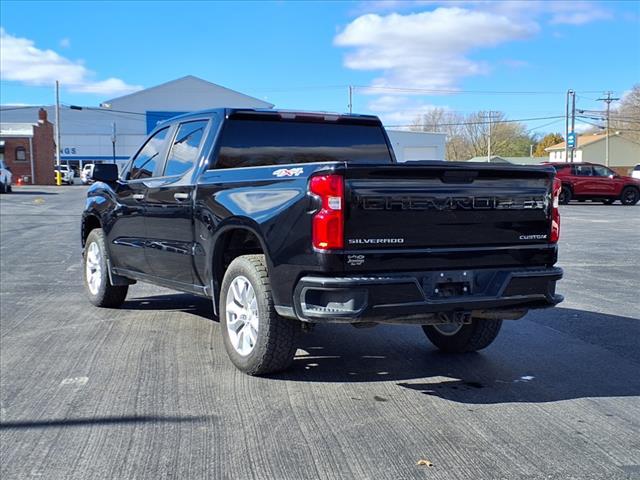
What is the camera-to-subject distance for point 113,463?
3.60 metres

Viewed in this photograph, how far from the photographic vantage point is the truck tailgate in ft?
13.9

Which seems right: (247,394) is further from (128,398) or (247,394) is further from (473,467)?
(473,467)

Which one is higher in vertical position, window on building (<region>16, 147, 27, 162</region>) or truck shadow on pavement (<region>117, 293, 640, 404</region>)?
window on building (<region>16, 147, 27, 162</region>)

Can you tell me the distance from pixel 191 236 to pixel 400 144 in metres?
71.3

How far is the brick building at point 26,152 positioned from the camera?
58656 millimetres

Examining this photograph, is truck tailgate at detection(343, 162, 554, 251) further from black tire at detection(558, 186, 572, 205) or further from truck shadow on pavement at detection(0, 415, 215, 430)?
black tire at detection(558, 186, 572, 205)

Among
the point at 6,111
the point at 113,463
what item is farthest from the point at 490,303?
the point at 6,111

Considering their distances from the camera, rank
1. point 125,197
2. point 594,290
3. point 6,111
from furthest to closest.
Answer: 1. point 6,111
2. point 594,290
3. point 125,197

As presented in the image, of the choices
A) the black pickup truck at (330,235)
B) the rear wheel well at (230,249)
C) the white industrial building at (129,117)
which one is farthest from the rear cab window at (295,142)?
the white industrial building at (129,117)

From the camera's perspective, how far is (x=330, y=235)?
4.18 m

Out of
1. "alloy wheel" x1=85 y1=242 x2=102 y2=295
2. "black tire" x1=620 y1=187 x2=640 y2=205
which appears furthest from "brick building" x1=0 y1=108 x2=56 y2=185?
"alloy wheel" x1=85 y1=242 x2=102 y2=295

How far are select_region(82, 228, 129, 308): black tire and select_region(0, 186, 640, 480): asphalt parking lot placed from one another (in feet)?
0.52

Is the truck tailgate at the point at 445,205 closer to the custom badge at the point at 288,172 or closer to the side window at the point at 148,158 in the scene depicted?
the custom badge at the point at 288,172

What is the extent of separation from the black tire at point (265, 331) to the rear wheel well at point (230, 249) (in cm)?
30
